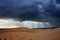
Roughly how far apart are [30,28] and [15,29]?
122 millimetres

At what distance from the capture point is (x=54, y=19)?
87 cm

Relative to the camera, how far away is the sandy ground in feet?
2.70

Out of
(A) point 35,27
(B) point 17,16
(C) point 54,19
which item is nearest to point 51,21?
(C) point 54,19

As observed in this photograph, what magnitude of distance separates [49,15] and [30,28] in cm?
20

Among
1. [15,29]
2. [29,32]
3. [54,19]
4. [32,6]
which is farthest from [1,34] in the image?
[54,19]

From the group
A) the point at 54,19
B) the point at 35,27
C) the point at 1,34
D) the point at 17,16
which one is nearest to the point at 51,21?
the point at 54,19

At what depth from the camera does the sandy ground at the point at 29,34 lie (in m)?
0.82

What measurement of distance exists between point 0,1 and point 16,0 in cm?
13

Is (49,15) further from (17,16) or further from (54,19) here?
(17,16)

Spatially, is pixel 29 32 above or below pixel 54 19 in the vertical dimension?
below

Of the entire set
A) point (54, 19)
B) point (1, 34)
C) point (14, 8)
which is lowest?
point (1, 34)

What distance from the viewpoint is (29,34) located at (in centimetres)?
83

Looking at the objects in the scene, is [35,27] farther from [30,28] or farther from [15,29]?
[15,29]

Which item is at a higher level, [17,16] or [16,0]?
[16,0]
